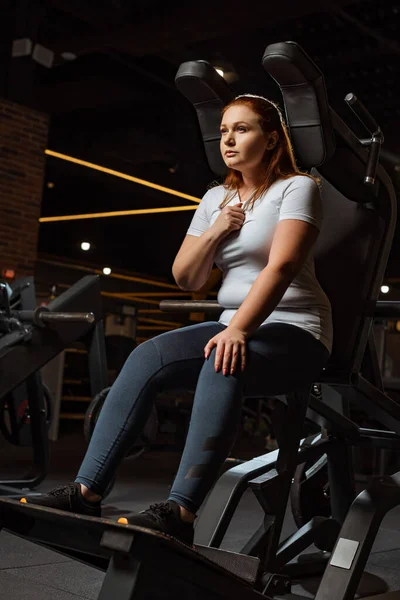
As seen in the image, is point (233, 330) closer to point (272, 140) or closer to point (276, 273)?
point (276, 273)

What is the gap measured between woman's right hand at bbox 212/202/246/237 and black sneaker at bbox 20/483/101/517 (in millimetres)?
597

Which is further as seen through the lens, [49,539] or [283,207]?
[283,207]

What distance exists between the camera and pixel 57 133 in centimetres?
935

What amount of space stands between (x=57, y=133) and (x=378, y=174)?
8.01 metres

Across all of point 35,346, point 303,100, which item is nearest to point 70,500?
point 303,100

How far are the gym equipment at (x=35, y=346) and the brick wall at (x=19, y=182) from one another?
3620 mm

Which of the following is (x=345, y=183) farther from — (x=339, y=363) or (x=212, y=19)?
(x=212, y=19)

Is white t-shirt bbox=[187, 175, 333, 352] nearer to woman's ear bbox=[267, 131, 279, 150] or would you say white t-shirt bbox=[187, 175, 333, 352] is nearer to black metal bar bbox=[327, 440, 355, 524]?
woman's ear bbox=[267, 131, 279, 150]

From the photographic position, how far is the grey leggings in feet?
4.63

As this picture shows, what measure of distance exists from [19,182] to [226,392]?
6371 millimetres

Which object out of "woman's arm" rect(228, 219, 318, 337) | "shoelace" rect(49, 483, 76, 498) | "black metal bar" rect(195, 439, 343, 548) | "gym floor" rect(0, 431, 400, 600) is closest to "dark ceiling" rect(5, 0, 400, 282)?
"gym floor" rect(0, 431, 400, 600)

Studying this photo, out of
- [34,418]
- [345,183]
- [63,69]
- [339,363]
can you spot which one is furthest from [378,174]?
[63,69]

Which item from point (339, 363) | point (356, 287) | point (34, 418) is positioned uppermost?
point (356, 287)

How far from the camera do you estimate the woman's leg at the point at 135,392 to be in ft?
4.75
